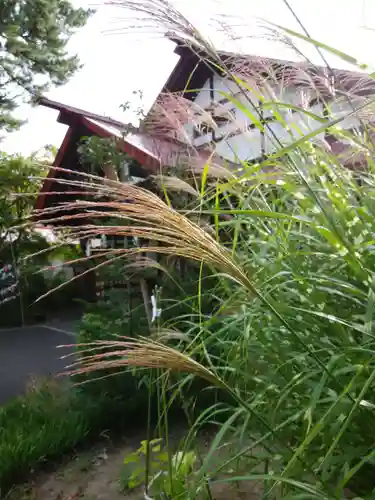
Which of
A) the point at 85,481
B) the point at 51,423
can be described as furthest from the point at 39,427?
the point at 85,481

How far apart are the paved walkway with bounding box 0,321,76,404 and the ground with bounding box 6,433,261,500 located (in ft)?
3.54

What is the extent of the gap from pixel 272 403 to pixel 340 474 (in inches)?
9.5

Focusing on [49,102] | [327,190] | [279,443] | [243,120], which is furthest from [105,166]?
[49,102]

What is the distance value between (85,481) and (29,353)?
4019mm

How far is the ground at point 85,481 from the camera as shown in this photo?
86.1 inches

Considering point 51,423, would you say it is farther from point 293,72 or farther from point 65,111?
point 65,111

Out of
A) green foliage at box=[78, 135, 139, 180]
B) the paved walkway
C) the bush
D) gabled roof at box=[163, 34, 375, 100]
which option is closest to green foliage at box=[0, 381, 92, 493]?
the bush

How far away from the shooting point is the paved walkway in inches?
175

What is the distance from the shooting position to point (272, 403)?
112cm

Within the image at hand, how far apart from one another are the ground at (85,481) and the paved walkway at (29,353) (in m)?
1.08

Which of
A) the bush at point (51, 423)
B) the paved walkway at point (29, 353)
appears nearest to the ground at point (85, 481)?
the bush at point (51, 423)

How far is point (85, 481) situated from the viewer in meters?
2.34

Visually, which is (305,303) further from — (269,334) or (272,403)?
(272,403)

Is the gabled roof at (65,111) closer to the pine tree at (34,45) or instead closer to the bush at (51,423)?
the pine tree at (34,45)
